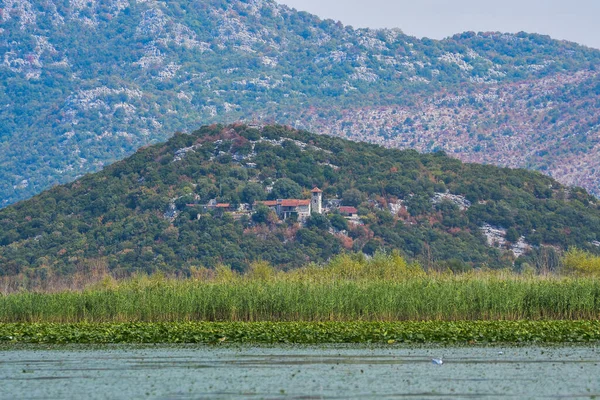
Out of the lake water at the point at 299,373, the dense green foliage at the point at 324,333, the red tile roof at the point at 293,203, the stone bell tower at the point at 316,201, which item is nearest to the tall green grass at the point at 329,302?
the dense green foliage at the point at 324,333

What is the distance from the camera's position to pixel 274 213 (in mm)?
101438

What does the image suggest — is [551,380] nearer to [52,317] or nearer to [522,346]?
[522,346]

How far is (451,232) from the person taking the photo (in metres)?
100

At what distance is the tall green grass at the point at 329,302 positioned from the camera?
3547cm

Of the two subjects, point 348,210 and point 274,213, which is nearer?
point 274,213

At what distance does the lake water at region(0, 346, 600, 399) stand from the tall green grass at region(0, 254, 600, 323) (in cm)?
703

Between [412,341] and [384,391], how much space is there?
833 cm

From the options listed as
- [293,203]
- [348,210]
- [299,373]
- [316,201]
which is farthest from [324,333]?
[316,201]

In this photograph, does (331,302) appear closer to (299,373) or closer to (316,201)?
(299,373)

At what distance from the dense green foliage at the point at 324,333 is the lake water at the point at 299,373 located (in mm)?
1322

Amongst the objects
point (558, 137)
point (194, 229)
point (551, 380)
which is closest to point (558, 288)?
point (551, 380)

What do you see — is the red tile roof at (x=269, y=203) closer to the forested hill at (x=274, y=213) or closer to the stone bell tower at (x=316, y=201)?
the forested hill at (x=274, y=213)

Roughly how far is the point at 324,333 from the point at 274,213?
232ft

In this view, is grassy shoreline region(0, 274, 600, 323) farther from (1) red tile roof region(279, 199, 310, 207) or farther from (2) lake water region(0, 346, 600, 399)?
(1) red tile roof region(279, 199, 310, 207)
